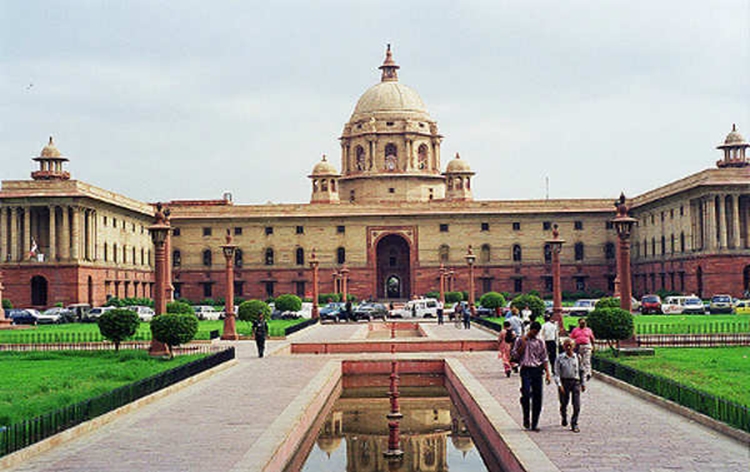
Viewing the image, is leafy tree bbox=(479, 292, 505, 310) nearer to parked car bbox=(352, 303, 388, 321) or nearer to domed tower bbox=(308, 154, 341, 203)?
parked car bbox=(352, 303, 388, 321)

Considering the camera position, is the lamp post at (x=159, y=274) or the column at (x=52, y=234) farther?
the column at (x=52, y=234)

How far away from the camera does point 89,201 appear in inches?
2382

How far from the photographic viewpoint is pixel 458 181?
269 feet

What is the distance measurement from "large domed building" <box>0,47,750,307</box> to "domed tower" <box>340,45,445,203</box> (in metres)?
0.12

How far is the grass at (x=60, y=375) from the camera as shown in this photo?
15281 mm

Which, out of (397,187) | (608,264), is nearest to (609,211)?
(608,264)

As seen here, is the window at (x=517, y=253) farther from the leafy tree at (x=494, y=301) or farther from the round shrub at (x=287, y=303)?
the round shrub at (x=287, y=303)

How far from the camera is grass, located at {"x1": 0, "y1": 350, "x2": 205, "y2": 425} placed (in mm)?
15281

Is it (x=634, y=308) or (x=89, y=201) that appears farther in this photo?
(x=89, y=201)

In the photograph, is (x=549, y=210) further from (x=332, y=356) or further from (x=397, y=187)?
(x=332, y=356)

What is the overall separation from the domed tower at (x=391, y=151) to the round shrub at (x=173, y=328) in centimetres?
5750

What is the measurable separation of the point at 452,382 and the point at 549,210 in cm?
5493

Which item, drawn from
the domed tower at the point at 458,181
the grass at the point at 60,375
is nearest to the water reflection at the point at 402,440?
the grass at the point at 60,375

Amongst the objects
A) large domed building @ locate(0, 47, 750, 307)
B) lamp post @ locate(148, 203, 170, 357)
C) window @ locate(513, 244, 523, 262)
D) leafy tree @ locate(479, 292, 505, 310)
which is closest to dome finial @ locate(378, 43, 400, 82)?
large domed building @ locate(0, 47, 750, 307)
